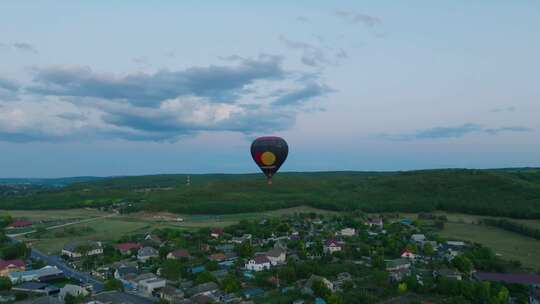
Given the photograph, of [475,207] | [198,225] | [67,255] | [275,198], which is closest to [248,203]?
[275,198]

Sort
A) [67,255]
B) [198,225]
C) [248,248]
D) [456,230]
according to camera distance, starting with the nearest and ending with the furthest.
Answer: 1. [248,248]
2. [67,255]
3. [456,230]
4. [198,225]

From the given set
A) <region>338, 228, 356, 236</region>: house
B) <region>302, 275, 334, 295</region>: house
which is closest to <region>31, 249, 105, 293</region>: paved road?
<region>302, 275, 334, 295</region>: house

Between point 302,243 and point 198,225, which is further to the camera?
point 198,225

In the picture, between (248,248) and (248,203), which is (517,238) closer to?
(248,248)

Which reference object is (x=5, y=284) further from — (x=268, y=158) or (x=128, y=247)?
(x=268, y=158)

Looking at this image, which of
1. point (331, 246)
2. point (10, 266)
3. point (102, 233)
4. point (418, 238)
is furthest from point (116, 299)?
point (102, 233)
